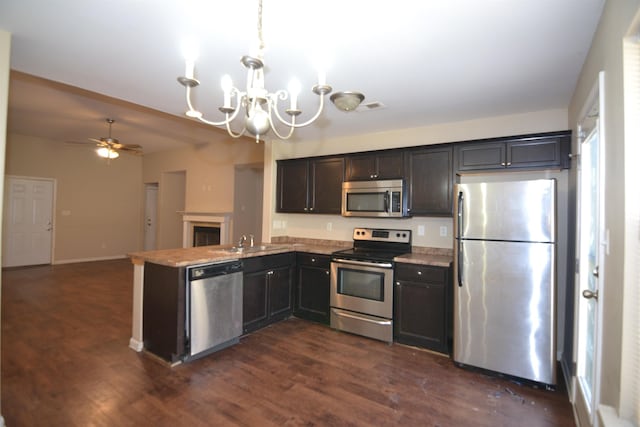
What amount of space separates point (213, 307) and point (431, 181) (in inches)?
104

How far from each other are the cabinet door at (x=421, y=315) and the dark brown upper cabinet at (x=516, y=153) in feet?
4.35

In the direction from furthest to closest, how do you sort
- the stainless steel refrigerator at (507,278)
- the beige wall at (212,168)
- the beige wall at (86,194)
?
the beige wall at (86,194), the beige wall at (212,168), the stainless steel refrigerator at (507,278)

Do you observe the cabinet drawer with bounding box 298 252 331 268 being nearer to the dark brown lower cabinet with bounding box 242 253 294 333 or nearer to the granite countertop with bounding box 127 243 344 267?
the dark brown lower cabinet with bounding box 242 253 294 333

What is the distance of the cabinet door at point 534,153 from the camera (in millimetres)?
2848

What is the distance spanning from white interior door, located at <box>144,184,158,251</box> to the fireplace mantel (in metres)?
1.97

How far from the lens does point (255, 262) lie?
350 centimetres

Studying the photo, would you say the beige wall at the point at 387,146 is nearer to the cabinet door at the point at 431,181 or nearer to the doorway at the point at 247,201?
the cabinet door at the point at 431,181

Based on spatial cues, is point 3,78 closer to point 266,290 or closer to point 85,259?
point 266,290

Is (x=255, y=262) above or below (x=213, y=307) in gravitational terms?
above

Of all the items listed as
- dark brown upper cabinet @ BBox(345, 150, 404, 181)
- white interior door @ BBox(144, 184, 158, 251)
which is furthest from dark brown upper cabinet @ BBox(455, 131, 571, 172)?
white interior door @ BBox(144, 184, 158, 251)

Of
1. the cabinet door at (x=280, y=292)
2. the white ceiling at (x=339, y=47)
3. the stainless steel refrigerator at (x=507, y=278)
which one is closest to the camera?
the white ceiling at (x=339, y=47)

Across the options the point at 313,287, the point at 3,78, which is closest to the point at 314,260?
the point at 313,287

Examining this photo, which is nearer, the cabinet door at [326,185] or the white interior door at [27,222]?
the cabinet door at [326,185]

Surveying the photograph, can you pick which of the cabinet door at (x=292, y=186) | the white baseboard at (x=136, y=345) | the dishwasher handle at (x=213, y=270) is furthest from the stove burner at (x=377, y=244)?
the white baseboard at (x=136, y=345)
